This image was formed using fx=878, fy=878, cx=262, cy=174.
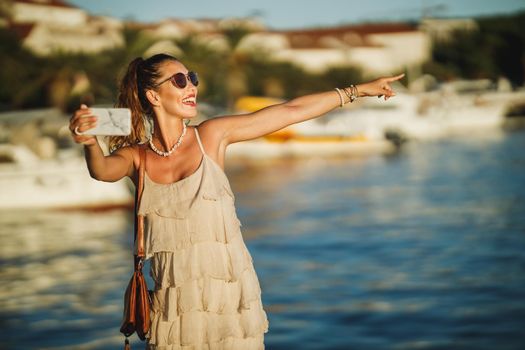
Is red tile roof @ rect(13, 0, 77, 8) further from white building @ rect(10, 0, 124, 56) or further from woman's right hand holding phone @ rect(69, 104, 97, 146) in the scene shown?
woman's right hand holding phone @ rect(69, 104, 97, 146)

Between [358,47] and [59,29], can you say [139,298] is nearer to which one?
[59,29]

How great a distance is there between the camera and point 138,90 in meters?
3.38

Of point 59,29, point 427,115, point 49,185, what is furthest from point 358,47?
point 49,185

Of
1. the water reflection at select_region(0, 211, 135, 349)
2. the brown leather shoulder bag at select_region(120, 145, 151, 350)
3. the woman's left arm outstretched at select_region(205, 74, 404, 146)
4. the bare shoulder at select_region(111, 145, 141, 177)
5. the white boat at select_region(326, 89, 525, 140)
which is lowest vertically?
the brown leather shoulder bag at select_region(120, 145, 151, 350)

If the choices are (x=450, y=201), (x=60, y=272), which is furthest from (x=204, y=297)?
(x=450, y=201)

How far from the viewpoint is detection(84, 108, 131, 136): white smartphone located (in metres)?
2.88

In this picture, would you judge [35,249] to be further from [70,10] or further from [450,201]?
[70,10]

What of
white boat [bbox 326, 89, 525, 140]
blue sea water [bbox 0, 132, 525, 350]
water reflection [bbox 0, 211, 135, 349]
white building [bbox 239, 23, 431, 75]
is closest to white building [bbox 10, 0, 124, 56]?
white boat [bbox 326, 89, 525, 140]

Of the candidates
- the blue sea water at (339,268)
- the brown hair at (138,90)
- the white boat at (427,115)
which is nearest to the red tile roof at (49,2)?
the white boat at (427,115)

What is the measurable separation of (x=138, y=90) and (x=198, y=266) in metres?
0.73

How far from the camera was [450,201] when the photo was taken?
2192 cm

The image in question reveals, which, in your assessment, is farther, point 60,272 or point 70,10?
point 70,10

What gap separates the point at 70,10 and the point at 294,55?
2298 cm

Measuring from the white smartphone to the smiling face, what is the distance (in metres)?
0.39
